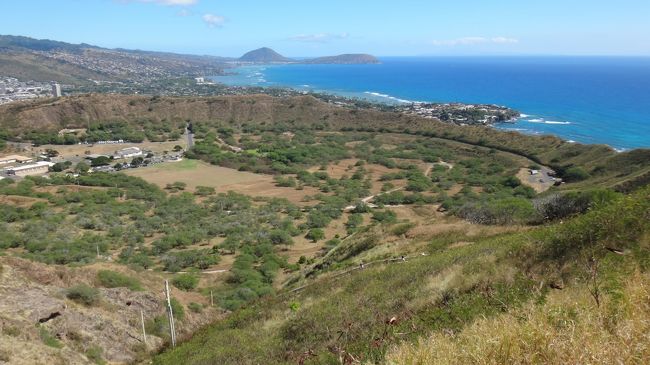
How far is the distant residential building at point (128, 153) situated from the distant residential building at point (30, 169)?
10.6 m

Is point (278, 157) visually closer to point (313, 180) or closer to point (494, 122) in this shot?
point (313, 180)

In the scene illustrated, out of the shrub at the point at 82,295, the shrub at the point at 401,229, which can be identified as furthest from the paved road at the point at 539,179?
the shrub at the point at 82,295

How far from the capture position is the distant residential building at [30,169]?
5462cm

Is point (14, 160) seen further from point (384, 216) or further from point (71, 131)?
point (384, 216)

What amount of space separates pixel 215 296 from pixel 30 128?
7677 centimetres

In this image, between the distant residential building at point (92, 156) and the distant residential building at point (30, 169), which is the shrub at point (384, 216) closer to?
the distant residential building at point (30, 169)

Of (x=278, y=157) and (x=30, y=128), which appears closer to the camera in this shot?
(x=278, y=157)


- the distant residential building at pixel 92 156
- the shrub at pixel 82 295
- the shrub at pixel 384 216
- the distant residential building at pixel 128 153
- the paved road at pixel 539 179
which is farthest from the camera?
the distant residential building at pixel 128 153

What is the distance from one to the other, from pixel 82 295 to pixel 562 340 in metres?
15.6

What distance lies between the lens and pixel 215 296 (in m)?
21.5

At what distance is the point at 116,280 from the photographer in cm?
1841

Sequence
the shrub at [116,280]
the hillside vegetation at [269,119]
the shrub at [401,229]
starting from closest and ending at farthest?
1. the shrub at [116,280]
2. the shrub at [401,229]
3. the hillside vegetation at [269,119]

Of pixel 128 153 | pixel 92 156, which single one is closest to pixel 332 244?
pixel 128 153

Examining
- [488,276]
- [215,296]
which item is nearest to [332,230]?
[215,296]
